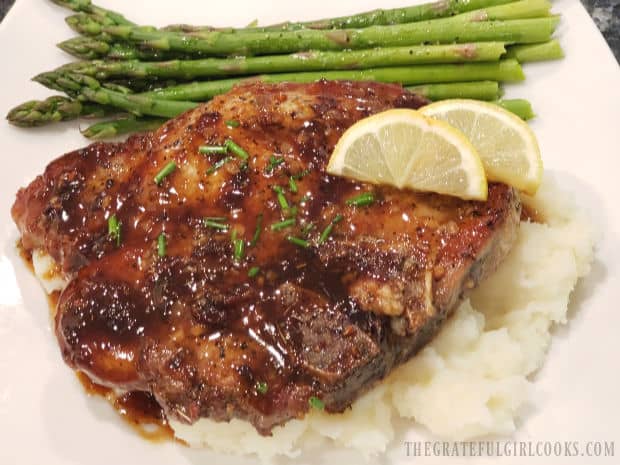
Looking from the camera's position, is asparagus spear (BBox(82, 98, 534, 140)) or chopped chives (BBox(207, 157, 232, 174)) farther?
asparagus spear (BBox(82, 98, 534, 140))

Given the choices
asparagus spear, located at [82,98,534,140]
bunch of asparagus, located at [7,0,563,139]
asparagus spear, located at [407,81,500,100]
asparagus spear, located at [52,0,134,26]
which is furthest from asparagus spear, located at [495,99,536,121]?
asparagus spear, located at [52,0,134,26]

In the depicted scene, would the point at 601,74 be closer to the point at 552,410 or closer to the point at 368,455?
the point at 552,410

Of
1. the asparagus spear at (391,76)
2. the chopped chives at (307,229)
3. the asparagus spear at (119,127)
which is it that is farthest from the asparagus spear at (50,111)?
the chopped chives at (307,229)

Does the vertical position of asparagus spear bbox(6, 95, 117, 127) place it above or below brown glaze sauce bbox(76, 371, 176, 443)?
above

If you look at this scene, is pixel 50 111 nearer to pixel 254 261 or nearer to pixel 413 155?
pixel 254 261

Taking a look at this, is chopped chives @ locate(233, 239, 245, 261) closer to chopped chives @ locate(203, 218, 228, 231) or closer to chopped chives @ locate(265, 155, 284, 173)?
chopped chives @ locate(203, 218, 228, 231)

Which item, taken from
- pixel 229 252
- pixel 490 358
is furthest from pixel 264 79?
pixel 490 358
